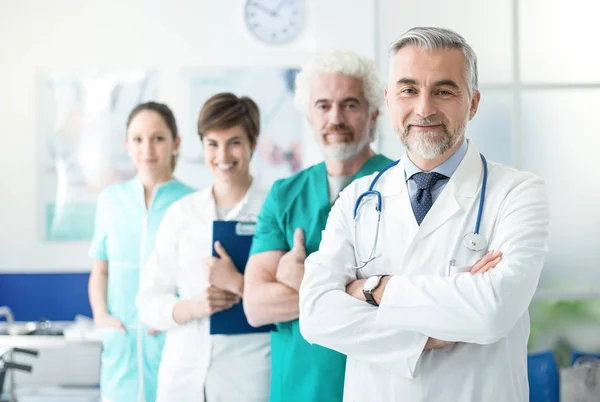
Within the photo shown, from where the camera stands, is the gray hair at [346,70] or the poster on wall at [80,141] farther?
the poster on wall at [80,141]

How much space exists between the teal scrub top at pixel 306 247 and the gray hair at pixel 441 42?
504 millimetres

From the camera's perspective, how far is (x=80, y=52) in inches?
173

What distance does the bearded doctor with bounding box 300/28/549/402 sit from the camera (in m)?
1.33

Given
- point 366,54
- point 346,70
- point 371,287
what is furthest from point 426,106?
point 366,54

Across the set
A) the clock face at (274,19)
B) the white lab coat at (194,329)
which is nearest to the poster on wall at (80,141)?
the clock face at (274,19)

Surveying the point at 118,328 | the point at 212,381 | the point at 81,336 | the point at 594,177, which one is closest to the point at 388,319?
the point at 212,381

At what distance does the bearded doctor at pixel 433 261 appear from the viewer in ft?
4.36

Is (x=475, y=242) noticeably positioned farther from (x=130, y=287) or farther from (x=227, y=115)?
(x=130, y=287)

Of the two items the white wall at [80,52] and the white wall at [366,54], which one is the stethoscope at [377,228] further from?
the white wall at [80,52]

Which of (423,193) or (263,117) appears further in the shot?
(263,117)

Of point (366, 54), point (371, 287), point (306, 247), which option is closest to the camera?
point (371, 287)

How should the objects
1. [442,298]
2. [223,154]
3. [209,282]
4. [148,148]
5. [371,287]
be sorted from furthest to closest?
1. [148,148]
2. [223,154]
3. [209,282]
4. [371,287]
5. [442,298]

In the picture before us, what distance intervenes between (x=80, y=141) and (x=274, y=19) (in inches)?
57.4

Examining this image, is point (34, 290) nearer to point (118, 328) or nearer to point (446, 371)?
point (118, 328)
